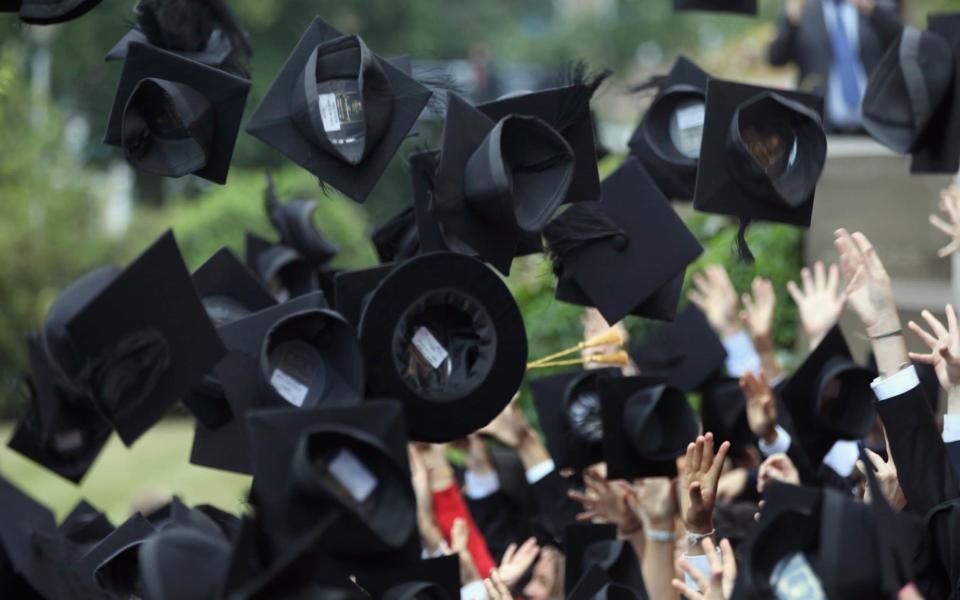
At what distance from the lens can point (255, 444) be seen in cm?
289

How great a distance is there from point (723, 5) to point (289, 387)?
296cm

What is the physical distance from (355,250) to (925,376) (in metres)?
7.05

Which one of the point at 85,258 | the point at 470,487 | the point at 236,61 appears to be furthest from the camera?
the point at 85,258

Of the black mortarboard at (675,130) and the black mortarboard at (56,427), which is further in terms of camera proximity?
the black mortarboard at (675,130)

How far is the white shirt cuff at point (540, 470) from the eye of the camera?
5.02 m

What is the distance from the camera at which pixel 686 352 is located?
17.8 feet

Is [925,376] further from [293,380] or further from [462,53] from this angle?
[462,53]

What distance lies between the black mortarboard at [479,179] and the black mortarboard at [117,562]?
1177 millimetres

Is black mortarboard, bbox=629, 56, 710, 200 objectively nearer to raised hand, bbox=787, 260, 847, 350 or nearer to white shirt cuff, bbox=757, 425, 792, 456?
raised hand, bbox=787, 260, 847, 350

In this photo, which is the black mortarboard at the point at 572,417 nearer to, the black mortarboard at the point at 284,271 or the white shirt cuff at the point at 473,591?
the white shirt cuff at the point at 473,591

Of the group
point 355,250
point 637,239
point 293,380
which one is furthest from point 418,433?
point 355,250

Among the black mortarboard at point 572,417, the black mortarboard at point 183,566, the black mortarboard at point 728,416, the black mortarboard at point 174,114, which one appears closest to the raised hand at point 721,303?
the black mortarboard at point 728,416

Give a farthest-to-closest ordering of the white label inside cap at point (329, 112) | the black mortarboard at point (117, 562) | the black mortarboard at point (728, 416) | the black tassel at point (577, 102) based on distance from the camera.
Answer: the black mortarboard at point (728, 416), the black tassel at point (577, 102), the white label inside cap at point (329, 112), the black mortarboard at point (117, 562)

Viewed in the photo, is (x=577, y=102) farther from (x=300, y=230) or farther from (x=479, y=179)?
(x=300, y=230)
